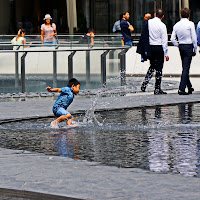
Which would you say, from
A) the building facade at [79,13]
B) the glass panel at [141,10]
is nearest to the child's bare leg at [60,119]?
the building facade at [79,13]

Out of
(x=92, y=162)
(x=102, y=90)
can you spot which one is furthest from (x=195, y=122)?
(x=102, y=90)

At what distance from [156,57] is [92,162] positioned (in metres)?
8.73

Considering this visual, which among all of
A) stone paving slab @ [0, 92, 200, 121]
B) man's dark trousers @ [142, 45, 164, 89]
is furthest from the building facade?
stone paving slab @ [0, 92, 200, 121]

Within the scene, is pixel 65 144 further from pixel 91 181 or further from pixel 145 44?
pixel 145 44

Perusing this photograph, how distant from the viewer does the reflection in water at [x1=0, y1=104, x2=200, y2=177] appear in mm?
7492

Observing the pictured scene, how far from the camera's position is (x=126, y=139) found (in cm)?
920

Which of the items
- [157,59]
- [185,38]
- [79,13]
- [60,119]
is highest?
[79,13]

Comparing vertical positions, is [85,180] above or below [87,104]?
above

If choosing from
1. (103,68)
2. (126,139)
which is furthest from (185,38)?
(126,139)

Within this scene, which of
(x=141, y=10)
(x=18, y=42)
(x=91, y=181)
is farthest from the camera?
(x=141, y=10)

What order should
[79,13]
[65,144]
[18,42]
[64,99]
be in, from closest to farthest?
[65,144] → [64,99] → [18,42] → [79,13]

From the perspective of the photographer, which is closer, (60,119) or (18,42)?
(60,119)

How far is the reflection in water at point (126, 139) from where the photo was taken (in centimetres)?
749

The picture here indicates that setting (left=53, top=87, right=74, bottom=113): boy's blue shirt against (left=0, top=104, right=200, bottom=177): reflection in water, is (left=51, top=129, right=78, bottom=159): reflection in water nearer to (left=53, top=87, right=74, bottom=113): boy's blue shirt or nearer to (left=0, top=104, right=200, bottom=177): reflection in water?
(left=0, top=104, right=200, bottom=177): reflection in water
